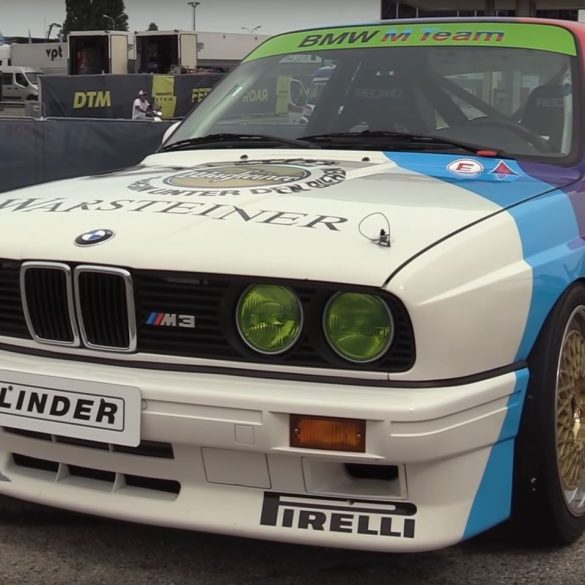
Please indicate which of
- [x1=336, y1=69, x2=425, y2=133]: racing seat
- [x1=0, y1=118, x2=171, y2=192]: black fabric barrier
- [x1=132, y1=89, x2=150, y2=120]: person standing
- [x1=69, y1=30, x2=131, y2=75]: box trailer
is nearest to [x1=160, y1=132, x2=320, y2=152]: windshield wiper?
[x1=336, y1=69, x2=425, y2=133]: racing seat

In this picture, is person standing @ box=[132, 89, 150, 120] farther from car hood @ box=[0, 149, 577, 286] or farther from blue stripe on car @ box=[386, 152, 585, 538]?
blue stripe on car @ box=[386, 152, 585, 538]

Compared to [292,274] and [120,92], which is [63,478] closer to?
[292,274]

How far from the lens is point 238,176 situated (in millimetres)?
3055

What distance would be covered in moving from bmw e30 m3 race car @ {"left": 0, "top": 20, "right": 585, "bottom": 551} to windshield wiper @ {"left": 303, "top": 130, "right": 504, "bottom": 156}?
18.9 inches

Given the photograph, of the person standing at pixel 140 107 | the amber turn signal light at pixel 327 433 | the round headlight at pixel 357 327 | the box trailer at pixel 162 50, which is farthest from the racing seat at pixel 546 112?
the box trailer at pixel 162 50

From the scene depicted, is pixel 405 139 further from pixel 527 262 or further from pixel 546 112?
pixel 527 262

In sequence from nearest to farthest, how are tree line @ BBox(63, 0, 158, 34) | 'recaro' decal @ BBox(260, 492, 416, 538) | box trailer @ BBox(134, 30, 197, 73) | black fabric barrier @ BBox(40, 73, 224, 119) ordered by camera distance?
'recaro' decal @ BBox(260, 492, 416, 538) < black fabric barrier @ BBox(40, 73, 224, 119) < box trailer @ BBox(134, 30, 197, 73) < tree line @ BBox(63, 0, 158, 34)

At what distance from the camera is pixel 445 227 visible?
237cm

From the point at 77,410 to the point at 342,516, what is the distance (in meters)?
0.75

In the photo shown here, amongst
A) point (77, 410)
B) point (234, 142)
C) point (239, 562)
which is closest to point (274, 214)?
point (77, 410)

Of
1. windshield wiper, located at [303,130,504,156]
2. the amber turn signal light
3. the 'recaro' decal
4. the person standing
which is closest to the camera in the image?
the amber turn signal light

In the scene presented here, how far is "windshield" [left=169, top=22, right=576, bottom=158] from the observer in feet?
11.3

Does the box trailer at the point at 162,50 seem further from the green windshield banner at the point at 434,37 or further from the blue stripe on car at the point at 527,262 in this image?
the blue stripe on car at the point at 527,262

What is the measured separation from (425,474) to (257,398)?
47 centimetres
